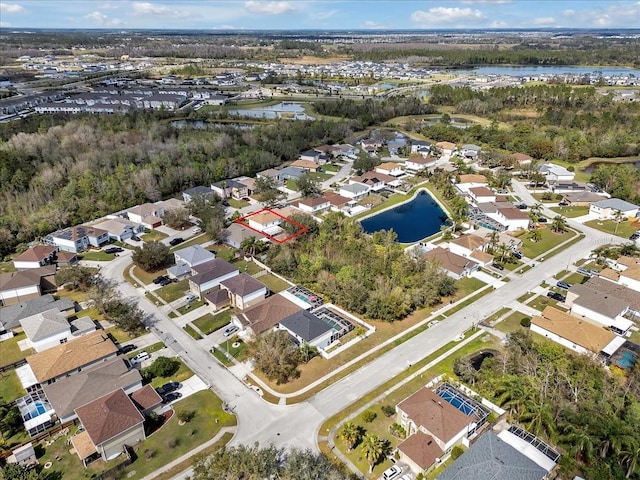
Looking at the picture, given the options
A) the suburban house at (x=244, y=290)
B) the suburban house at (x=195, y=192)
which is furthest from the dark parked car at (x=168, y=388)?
the suburban house at (x=195, y=192)

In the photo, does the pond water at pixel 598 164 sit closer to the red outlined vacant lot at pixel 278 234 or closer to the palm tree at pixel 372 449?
the red outlined vacant lot at pixel 278 234

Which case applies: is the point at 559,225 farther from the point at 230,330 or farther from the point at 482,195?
the point at 230,330

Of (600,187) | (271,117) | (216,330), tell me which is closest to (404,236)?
(216,330)

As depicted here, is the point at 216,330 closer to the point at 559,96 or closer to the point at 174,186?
the point at 174,186

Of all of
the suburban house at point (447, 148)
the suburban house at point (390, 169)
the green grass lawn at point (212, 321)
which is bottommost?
the green grass lawn at point (212, 321)

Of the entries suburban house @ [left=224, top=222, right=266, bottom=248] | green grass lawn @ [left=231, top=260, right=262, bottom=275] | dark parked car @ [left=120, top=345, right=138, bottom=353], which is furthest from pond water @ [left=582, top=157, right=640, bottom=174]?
dark parked car @ [left=120, top=345, right=138, bottom=353]

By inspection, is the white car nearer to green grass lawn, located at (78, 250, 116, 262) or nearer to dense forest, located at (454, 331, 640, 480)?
dense forest, located at (454, 331, 640, 480)
